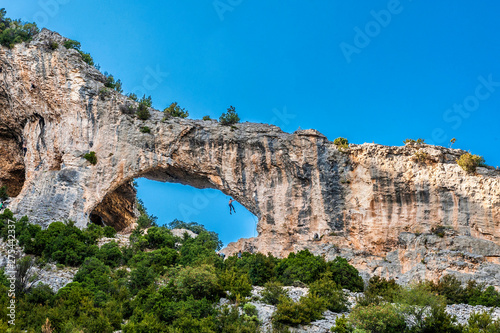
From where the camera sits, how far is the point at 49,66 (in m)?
40.5

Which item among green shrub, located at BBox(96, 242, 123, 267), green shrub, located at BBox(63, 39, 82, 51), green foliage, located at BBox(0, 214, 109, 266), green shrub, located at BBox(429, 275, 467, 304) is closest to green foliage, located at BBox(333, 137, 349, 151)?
green shrub, located at BBox(429, 275, 467, 304)

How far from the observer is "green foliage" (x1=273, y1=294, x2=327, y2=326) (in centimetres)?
2283

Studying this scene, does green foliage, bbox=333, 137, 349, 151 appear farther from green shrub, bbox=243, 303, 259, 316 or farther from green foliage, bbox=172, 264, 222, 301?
green shrub, bbox=243, 303, 259, 316

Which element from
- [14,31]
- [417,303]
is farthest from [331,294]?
[14,31]

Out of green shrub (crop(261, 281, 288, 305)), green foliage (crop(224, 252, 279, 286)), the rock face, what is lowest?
green shrub (crop(261, 281, 288, 305))

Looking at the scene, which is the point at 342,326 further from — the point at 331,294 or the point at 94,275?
the point at 94,275

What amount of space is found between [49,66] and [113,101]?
17.6 ft

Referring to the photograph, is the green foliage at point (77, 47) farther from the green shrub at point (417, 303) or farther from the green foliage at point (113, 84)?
the green shrub at point (417, 303)

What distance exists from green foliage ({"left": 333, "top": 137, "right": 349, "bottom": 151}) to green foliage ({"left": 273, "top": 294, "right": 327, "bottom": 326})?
57.7 ft

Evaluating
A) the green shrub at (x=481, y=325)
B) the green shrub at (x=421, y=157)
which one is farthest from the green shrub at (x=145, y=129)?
the green shrub at (x=481, y=325)

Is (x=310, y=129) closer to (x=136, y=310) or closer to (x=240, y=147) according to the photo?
(x=240, y=147)

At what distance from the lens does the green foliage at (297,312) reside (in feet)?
74.9

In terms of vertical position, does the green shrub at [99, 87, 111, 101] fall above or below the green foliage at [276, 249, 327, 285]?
above

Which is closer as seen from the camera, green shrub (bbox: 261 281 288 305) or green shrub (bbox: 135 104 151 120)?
green shrub (bbox: 261 281 288 305)
